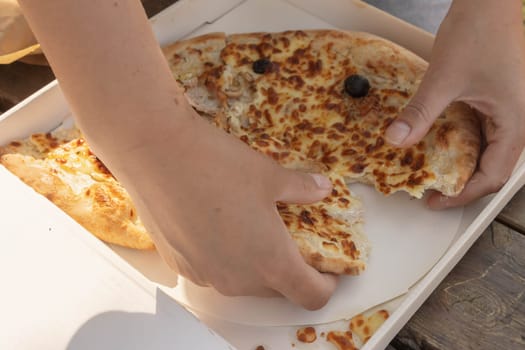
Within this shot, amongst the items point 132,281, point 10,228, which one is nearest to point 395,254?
point 132,281

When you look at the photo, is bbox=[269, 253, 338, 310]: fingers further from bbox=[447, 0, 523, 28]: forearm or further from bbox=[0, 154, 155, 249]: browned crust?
bbox=[447, 0, 523, 28]: forearm

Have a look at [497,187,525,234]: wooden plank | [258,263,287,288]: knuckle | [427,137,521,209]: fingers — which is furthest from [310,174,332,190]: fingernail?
[497,187,525,234]: wooden plank

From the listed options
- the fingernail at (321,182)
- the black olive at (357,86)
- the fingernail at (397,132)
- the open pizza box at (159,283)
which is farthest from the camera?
the black olive at (357,86)

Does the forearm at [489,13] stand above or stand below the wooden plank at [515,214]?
above

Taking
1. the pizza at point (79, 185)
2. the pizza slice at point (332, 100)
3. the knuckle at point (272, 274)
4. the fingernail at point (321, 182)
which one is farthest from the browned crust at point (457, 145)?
the pizza at point (79, 185)

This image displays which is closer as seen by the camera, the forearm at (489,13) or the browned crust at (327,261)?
the browned crust at (327,261)

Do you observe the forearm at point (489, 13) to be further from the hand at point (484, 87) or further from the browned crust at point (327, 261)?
the browned crust at point (327, 261)

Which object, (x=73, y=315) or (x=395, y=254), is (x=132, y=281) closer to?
(x=73, y=315)
